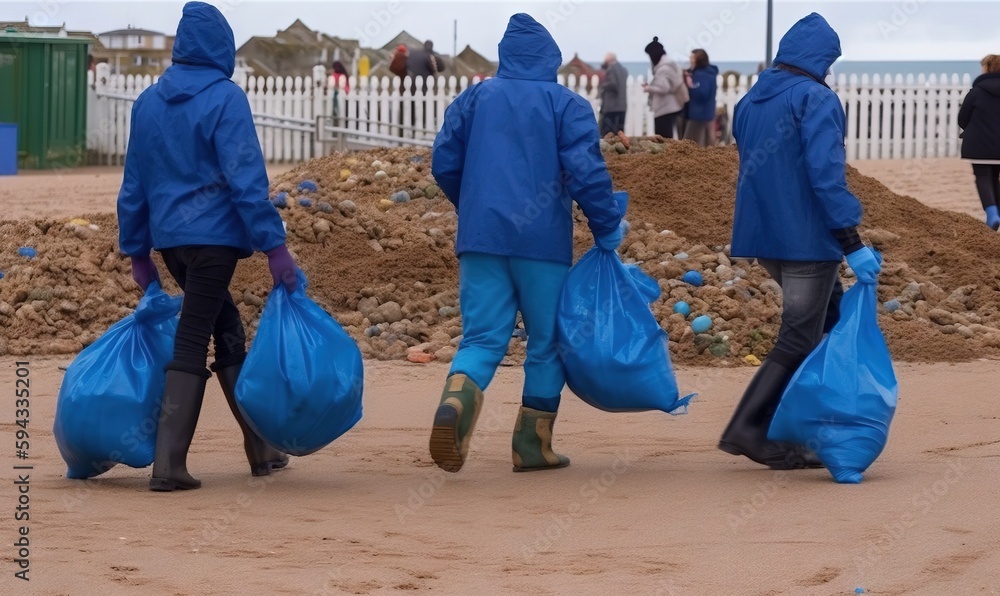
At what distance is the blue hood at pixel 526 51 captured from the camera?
538cm

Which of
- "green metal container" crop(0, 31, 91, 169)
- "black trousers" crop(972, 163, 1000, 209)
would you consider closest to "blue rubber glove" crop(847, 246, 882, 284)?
"black trousers" crop(972, 163, 1000, 209)

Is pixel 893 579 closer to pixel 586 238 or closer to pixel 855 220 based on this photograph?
pixel 855 220

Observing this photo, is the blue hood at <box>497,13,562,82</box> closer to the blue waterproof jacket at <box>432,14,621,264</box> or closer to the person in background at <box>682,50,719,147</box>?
the blue waterproof jacket at <box>432,14,621,264</box>

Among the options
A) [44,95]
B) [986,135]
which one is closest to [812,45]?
[986,135]

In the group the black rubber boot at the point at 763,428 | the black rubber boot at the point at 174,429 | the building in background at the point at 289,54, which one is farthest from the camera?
the building in background at the point at 289,54

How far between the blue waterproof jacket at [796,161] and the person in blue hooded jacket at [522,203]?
54 centimetres

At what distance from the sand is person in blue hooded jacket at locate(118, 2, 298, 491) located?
41cm

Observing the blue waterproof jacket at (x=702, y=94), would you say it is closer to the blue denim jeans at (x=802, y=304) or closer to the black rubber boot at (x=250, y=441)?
the blue denim jeans at (x=802, y=304)

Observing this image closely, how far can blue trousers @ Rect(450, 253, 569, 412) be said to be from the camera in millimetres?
5285

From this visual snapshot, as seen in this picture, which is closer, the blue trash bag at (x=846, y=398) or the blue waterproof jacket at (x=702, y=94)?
the blue trash bag at (x=846, y=398)

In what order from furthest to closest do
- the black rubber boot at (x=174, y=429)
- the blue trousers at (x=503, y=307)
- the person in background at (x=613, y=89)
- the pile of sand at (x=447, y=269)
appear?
1. the person in background at (x=613, y=89)
2. the pile of sand at (x=447, y=269)
3. the blue trousers at (x=503, y=307)
4. the black rubber boot at (x=174, y=429)

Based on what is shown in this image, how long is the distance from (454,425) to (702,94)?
40.9 ft

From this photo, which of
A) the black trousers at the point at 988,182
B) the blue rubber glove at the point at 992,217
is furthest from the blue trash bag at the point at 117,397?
the black trousers at the point at 988,182

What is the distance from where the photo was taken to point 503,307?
5332 millimetres
